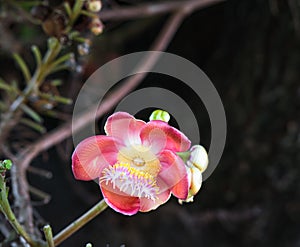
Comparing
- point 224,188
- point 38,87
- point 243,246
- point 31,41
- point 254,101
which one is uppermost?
point 38,87

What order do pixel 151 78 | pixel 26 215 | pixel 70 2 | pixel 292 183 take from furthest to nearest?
pixel 151 78, pixel 292 183, pixel 70 2, pixel 26 215

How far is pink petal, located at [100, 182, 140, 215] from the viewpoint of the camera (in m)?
0.40

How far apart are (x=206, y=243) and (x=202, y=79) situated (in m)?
0.35

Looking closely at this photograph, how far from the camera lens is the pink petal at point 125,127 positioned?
42 centimetres

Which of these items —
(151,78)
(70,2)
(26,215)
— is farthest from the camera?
(151,78)

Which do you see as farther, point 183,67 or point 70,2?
point 183,67

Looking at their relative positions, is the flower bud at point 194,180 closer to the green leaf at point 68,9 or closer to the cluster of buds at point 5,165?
the cluster of buds at point 5,165

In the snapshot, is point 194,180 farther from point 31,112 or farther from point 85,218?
point 31,112

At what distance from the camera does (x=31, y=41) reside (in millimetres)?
1060

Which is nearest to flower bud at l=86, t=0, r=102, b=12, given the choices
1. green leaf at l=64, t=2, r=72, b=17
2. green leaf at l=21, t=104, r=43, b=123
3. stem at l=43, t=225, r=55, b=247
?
green leaf at l=64, t=2, r=72, b=17

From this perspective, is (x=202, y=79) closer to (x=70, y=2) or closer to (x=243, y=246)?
(x=243, y=246)

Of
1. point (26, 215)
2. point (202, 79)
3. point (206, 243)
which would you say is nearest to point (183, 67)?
point (202, 79)

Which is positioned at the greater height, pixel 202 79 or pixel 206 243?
pixel 202 79

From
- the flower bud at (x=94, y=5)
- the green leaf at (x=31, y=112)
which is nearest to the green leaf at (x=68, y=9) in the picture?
the flower bud at (x=94, y=5)
